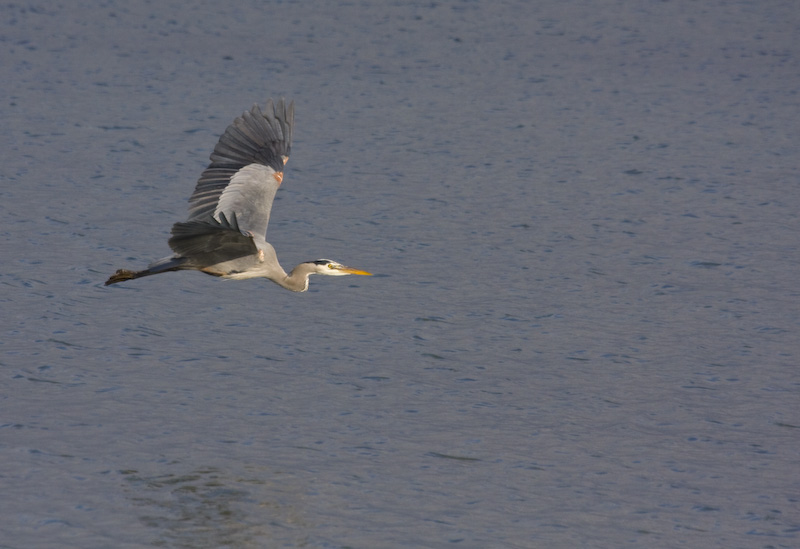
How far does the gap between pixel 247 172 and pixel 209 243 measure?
2155 millimetres

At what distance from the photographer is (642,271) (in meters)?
14.5

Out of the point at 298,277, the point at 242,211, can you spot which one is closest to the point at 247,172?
the point at 242,211

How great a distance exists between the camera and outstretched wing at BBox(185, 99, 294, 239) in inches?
472

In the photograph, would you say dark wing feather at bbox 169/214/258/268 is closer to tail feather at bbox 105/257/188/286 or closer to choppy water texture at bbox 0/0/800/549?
tail feather at bbox 105/257/188/286

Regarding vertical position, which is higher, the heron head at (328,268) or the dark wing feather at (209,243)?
the dark wing feather at (209,243)

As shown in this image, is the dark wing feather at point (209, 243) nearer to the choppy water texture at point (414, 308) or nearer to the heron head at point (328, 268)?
the heron head at point (328, 268)

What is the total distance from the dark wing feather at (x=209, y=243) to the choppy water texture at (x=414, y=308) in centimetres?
119

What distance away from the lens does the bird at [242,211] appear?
1060 centimetres

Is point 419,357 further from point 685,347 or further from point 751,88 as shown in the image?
point 751,88

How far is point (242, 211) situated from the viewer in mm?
11953

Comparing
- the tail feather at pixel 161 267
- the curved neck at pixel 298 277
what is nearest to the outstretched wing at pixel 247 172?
the curved neck at pixel 298 277

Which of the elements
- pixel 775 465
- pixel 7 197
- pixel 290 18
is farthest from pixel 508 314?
pixel 290 18

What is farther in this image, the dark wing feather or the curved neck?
the curved neck

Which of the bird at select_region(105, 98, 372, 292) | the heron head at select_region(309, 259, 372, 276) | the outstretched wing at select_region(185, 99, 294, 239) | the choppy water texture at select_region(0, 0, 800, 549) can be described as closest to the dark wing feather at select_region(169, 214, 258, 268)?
the bird at select_region(105, 98, 372, 292)
